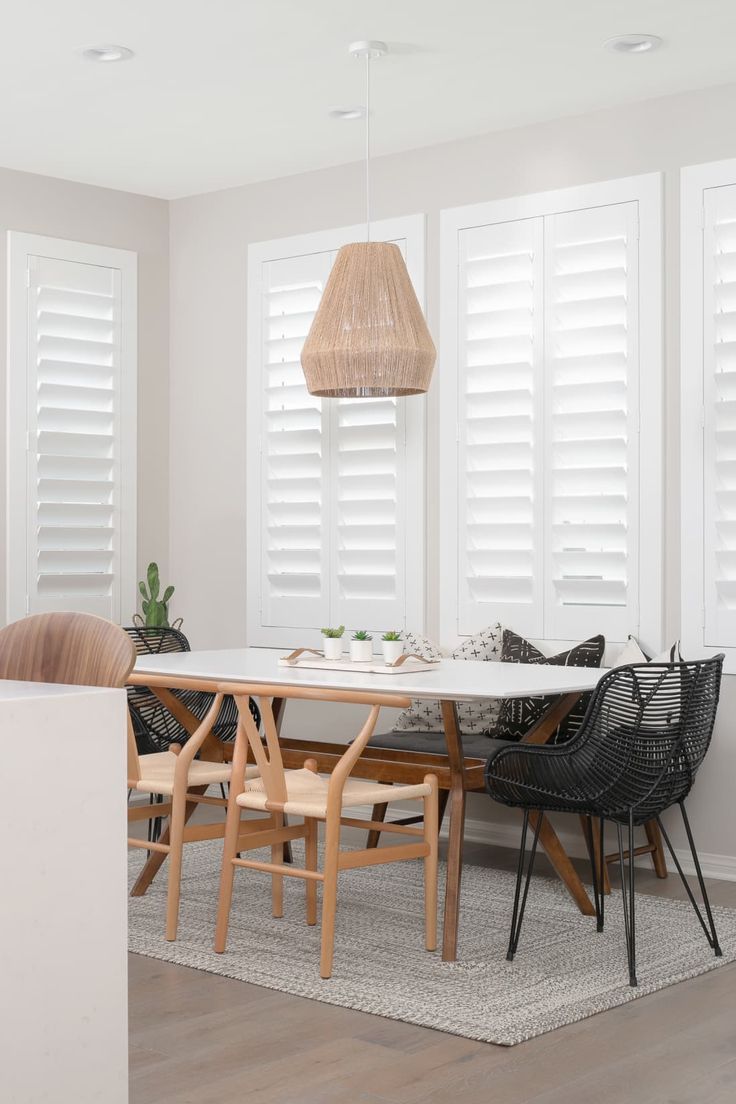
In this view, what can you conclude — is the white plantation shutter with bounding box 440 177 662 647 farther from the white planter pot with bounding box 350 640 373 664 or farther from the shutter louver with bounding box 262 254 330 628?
the white planter pot with bounding box 350 640 373 664

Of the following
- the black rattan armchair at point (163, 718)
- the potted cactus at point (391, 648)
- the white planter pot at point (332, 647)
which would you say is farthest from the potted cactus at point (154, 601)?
the potted cactus at point (391, 648)

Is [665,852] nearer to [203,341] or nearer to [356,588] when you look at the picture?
[356,588]

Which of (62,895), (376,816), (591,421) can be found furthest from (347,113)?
(62,895)

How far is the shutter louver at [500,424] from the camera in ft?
16.4

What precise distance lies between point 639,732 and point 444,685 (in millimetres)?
552

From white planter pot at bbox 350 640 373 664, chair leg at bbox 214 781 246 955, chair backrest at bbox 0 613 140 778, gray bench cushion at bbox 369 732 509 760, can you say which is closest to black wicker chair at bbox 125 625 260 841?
gray bench cushion at bbox 369 732 509 760

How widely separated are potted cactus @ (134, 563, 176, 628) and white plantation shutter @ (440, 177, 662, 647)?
4.44ft

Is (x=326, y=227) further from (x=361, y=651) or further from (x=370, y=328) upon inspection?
(x=361, y=651)

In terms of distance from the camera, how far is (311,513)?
18.7 feet

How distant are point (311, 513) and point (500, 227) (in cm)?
144

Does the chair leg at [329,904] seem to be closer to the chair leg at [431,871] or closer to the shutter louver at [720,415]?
the chair leg at [431,871]

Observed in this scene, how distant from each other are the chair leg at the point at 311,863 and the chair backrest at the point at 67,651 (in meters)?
1.76

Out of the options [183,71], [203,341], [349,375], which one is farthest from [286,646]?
[183,71]

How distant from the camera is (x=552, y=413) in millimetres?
4930
